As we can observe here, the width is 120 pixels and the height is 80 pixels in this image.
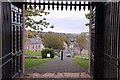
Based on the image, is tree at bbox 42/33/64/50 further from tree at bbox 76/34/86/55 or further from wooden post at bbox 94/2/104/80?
wooden post at bbox 94/2/104/80

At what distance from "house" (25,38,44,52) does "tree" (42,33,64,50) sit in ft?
1.26

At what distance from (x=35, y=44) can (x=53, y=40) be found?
5.78ft

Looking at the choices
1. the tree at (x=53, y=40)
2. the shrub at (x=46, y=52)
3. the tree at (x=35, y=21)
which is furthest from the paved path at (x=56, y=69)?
the tree at (x=53, y=40)

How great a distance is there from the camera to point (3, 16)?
5.17 m

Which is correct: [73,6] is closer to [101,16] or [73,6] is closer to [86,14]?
[101,16]

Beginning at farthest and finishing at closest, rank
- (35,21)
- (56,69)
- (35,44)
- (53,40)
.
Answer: (35,44) < (53,40) < (35,21) < (56,69)

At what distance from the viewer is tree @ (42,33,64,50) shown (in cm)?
1630

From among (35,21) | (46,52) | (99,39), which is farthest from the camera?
(46,52)

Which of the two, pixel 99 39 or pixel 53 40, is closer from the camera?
pixel 99 39

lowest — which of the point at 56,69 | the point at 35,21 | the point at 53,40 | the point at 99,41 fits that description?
the point at 56,69

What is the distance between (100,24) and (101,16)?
0.22 metres

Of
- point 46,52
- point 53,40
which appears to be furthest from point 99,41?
point 53,40

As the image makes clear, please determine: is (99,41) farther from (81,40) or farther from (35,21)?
(81,40)

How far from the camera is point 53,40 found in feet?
56.1
